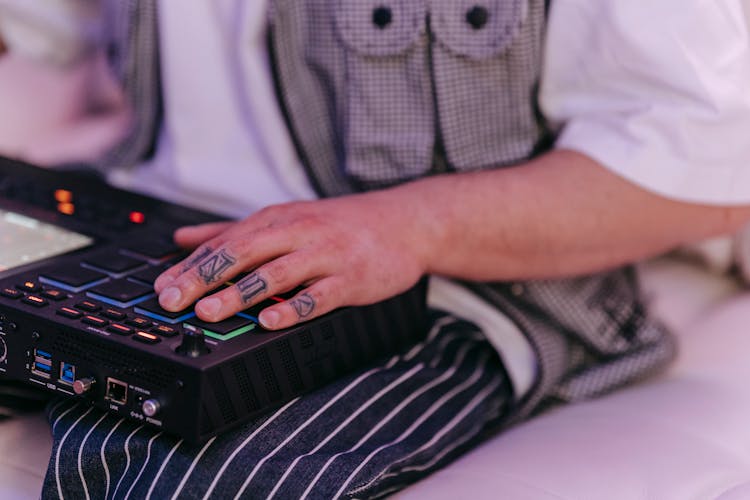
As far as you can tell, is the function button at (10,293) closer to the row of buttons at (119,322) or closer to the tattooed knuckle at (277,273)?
the row of buttons at (119,322)

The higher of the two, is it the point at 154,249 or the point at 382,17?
the point at 382,17

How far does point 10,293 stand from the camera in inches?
25.3

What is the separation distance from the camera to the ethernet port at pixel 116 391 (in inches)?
23.6

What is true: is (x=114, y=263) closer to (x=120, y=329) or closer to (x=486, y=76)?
(x=120, y=329)

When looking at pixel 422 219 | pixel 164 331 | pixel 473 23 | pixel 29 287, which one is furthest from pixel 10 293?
pixel 473 23

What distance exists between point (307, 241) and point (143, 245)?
14 cm

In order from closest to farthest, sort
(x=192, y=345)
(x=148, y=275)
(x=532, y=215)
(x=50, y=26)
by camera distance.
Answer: (x=192, y=345) < (x=148, y=275) < (x=532, y=215) < (x=50, y=26)

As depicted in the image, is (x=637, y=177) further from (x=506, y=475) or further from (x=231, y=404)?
(x=231, y=404)

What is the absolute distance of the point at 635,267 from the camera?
997 millimetres

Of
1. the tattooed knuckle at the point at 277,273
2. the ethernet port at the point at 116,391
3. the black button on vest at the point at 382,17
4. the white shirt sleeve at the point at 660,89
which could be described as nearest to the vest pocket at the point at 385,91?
the black button on vest at the point at 382,17

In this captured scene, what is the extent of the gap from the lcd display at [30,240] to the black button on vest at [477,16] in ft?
1.12

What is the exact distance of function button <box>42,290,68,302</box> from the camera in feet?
2.11

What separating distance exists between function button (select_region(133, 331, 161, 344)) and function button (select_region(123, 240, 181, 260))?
14 centimetres

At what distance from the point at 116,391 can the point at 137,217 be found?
0.25 m
